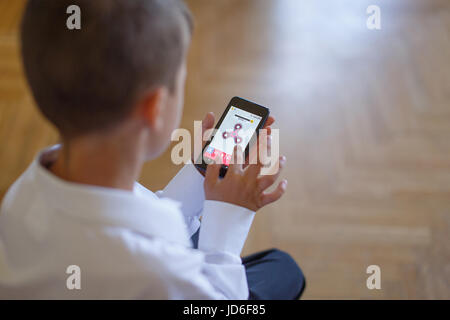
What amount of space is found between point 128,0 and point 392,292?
1.20 metres

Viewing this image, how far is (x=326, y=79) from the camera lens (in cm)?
175

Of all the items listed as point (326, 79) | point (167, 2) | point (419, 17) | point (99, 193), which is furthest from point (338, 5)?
point (99, 193)

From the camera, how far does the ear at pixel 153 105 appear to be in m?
0.45

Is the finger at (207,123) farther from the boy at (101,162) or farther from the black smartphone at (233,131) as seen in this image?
the boy at (101,162)

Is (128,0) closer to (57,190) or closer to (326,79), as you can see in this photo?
(57,190)

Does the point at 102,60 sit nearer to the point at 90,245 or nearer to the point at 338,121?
the point at 90,245

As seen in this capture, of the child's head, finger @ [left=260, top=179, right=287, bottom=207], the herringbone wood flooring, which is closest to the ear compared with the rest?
the child's head

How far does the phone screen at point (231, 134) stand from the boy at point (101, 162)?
27 centimetres

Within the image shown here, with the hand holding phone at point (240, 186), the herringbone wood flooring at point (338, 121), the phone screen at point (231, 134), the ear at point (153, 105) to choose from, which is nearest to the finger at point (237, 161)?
the hand holding phone at point (240, 186)

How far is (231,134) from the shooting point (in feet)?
2.66

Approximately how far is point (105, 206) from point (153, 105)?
13 centimetres

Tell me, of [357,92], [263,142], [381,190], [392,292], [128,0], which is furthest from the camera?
[357,92]

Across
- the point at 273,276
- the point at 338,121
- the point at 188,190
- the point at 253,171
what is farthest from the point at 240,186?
the point at 338,121

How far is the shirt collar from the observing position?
0.44 meters
